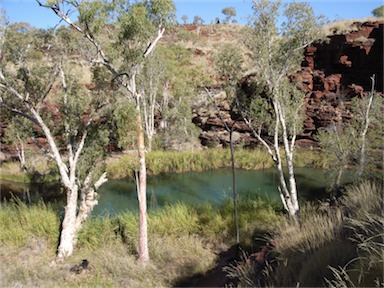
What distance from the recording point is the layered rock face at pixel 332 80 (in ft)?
88.8

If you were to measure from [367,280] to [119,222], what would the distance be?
31.6 ft

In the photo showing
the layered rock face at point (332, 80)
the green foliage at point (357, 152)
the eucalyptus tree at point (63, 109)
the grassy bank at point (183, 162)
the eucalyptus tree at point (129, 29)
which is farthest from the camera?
the layered rock face at point (332, 80)

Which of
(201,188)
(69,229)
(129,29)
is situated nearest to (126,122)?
(129,29)

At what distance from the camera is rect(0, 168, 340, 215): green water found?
1733 cm

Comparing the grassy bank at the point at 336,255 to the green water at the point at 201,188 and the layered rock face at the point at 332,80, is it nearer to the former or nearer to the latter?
the green water at the point at 201,188

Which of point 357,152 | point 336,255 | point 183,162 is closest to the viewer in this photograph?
point 336,255

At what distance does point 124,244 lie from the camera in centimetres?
1073

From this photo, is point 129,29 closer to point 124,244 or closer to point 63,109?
point 63,109

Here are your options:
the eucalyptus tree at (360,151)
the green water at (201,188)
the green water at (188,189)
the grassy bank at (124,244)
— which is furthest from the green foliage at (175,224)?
the eucalyptus tree at (360,151)

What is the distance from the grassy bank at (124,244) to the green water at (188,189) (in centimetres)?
426

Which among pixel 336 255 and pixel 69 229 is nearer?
pixel 336 255

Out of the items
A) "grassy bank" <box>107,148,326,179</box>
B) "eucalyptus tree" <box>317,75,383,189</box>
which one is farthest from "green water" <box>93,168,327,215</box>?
"eucalyptus tree" <box>317,75,383,189</box>

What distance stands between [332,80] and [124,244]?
24.5 meters

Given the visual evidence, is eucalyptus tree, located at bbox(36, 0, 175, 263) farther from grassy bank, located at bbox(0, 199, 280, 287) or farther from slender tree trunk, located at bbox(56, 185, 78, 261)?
slender tree trunk, located at bbox(56, 185, 78, 261)
